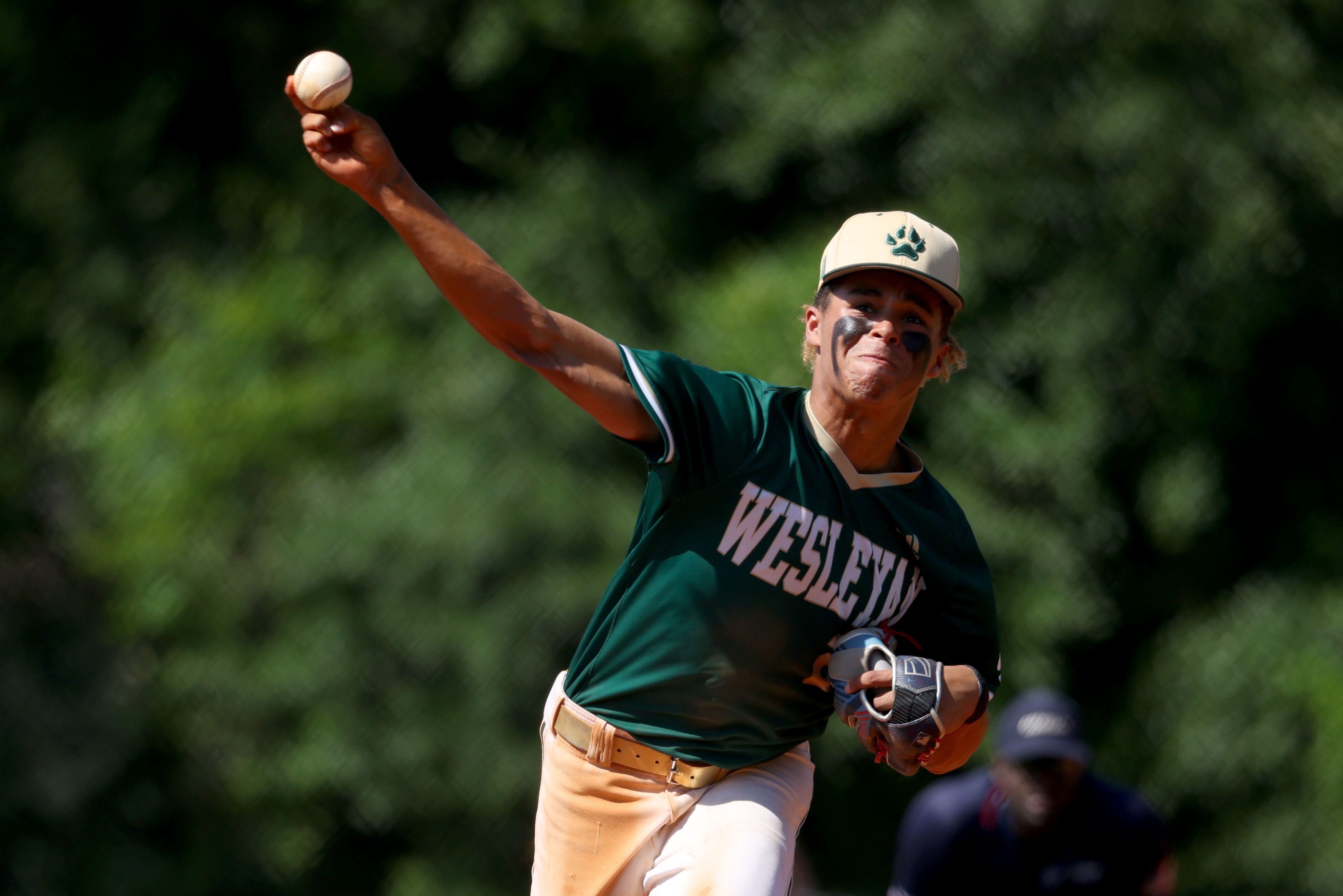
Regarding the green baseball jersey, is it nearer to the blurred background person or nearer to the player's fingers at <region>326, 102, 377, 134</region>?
the player's fingers at <region>326, 102, 377, 134</region>

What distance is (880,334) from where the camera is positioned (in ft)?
10.1

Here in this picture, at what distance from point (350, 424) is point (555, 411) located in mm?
→ 1155

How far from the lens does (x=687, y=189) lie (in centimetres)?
→ 835

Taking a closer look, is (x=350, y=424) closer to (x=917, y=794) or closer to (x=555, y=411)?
(x=555, y=411)

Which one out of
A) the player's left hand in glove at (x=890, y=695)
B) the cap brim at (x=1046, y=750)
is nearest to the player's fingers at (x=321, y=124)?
the player's left hand in glove at (x=890, y=695)

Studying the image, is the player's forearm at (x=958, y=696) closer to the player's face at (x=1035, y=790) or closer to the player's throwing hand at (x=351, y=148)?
the player's throwing hand at (x=351, y=148)

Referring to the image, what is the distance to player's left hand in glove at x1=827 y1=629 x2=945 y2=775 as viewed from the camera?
116 inches

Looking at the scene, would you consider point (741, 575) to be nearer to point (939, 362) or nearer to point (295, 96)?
point (939, 362)

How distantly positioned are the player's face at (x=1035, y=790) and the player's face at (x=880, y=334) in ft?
7.02

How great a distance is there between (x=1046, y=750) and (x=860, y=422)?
7.16ft

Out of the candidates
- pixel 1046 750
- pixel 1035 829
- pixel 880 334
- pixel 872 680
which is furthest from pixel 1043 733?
pixel 880 334

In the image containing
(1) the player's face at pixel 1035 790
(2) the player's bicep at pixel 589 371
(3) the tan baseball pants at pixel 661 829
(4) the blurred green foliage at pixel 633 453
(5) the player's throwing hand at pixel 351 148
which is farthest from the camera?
(4) the blurred green foliage at pixel 633 453

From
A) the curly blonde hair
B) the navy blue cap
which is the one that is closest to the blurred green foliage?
the navy blue cap

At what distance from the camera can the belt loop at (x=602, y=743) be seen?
3.05m
